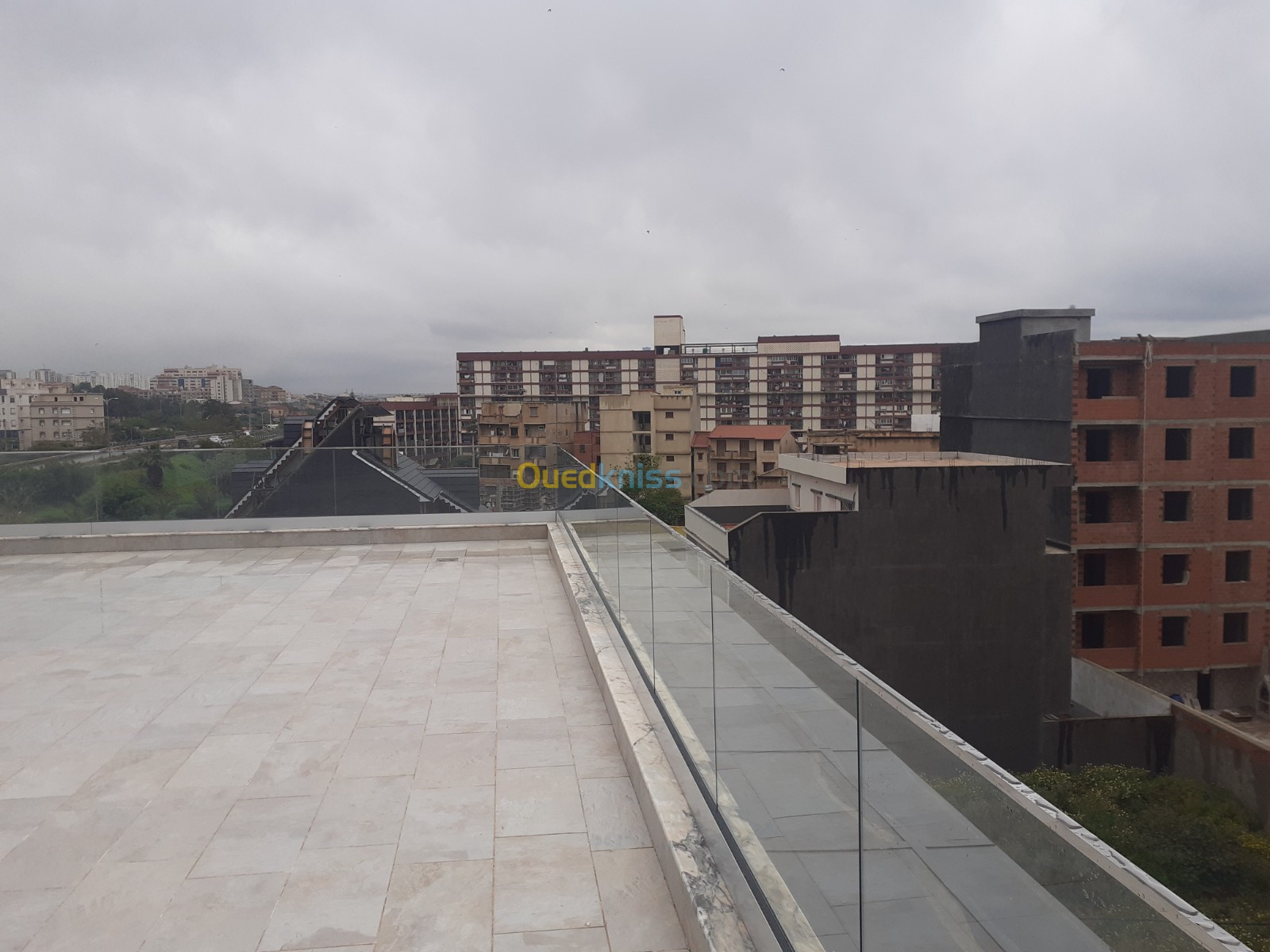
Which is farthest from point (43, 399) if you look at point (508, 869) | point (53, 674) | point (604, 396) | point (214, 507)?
point (508, 869)

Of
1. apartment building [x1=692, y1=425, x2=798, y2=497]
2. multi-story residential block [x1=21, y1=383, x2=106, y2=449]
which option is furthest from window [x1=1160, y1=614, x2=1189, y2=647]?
multi-story residential block [x1=21, y1=383, x2=106, y2=449]

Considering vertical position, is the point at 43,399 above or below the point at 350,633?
above

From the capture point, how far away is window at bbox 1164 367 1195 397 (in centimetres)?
2792

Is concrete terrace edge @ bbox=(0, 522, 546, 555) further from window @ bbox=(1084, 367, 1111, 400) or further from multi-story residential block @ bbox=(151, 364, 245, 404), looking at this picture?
multi-story residential block @ bbox=(151, 364, 245, 404)

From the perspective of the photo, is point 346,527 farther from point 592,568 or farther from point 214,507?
point 592,568

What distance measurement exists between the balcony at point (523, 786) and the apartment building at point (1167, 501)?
2518 cm

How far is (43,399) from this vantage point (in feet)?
179

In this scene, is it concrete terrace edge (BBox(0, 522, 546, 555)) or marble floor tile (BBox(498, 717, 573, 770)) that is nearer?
marble floor tile (BBox(498, 717, 573, 770))

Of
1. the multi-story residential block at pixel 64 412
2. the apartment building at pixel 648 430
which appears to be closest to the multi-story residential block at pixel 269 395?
the multi-story residential block at pixel 64 412

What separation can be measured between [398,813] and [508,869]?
699mm

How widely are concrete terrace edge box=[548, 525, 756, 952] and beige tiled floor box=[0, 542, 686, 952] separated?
0.10 meters

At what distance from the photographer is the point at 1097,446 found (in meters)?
28.7

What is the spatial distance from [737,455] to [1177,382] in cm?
2993

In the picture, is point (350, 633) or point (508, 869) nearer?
point (508, 869)
